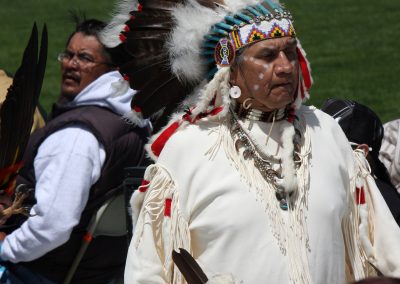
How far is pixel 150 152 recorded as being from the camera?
12.6 ft

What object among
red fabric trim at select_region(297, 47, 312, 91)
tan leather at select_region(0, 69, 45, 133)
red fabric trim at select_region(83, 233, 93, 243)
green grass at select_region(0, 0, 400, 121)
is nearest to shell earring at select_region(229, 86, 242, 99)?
red fabric trim at select_region(297, 47, 312, 91)

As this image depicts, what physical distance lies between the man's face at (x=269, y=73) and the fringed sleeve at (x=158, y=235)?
0.40 metres

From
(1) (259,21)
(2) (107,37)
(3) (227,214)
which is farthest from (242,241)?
(2) (107,37)

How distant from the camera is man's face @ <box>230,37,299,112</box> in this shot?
12.0 ft

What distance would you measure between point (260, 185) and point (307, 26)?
885 centimetres

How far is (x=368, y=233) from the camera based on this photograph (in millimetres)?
3814

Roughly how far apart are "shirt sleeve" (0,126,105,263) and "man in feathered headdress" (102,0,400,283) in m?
1.05

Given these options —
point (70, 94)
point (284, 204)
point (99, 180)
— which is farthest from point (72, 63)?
point (284, 204)

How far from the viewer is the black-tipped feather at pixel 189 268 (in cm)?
351

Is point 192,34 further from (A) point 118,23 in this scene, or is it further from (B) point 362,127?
(B) point 362,127

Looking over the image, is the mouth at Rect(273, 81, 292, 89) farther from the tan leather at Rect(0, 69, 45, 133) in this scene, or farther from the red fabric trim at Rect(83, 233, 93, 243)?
the tan leather at Rect(0, 69, 45, 133)

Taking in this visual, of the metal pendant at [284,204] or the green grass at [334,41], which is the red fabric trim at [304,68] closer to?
the metal pendant at [284,204]

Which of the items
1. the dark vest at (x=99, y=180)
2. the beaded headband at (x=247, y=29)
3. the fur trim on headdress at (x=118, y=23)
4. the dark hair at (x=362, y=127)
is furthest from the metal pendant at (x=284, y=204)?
the dark vest at (x=99, y=180)

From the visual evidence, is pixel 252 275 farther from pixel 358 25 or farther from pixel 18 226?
Answer: pixel 358 25
